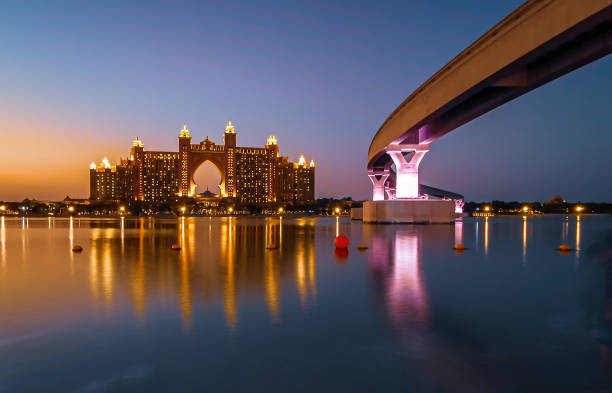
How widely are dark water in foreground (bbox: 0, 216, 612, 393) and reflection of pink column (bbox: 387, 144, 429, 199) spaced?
1329 inches

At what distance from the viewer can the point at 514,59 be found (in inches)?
789

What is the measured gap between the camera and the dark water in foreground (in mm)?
4652

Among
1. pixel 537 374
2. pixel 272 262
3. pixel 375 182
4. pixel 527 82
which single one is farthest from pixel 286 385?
pixel 375 182

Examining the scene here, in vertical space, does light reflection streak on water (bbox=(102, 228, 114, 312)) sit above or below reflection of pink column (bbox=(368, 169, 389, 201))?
below

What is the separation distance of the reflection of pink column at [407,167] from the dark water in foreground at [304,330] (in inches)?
1329

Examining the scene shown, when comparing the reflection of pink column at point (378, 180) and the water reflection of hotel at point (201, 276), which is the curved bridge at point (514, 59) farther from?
the reflection of pink column at point (378, 180)

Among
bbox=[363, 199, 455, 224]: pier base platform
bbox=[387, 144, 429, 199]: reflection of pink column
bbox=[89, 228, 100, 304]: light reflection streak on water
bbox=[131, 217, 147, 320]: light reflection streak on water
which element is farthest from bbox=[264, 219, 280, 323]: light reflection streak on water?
bbox=[387, 144, 429, 199]: reflection of pink column

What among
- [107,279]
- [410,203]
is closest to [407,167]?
[410,203]

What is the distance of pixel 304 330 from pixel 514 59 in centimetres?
1810

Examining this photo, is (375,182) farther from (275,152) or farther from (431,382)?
(275,152)

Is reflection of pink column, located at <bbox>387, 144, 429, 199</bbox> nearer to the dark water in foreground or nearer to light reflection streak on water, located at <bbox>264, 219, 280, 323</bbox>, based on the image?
light reflection streak on water, located at <bbox>264, 219, 280, 323</bbox>

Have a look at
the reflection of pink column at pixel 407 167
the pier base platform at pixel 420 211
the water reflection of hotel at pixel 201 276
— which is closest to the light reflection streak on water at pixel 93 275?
the water reflection of hotel at pixel 201 276

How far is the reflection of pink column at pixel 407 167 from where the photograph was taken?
151ft

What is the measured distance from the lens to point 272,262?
14680mm
